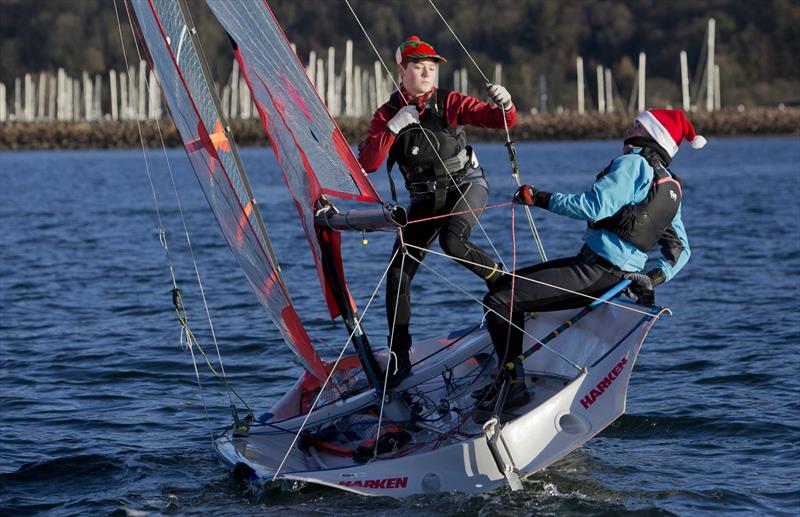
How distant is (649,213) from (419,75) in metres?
1.59

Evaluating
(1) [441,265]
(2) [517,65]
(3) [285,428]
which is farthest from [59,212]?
(2) [517,65]

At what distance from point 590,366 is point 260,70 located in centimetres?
251

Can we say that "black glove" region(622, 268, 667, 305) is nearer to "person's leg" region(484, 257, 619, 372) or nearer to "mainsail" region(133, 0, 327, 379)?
"person's leg" region(484, 257, 619, 372)

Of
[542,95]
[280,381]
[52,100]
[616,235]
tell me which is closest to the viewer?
[616,235]

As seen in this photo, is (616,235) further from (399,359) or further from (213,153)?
(213,153)

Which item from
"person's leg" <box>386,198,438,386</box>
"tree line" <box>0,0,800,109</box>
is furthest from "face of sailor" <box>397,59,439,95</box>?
"tree line" <box>0,0,800,109</box>

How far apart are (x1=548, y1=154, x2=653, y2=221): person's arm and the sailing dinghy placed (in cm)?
62

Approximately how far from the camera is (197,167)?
718 cm

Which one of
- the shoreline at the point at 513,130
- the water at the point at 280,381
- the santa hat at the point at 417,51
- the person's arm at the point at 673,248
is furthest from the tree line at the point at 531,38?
the person's arm at the point at 673,248

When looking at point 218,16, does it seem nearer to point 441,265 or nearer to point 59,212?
point 441,265

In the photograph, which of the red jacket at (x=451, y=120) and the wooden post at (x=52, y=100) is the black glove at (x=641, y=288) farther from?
the wooden post at (x=52, y=100)

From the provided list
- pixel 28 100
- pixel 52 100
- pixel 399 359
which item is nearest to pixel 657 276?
pixel 399 359

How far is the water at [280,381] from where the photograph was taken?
7.01 metres

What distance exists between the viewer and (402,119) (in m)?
6.96
